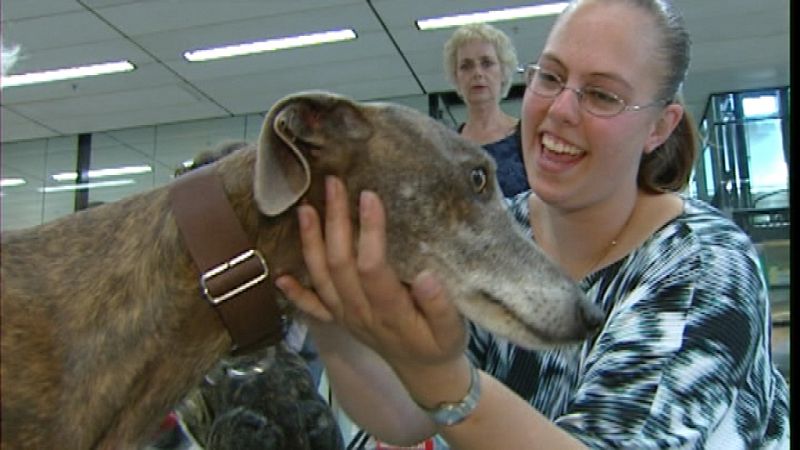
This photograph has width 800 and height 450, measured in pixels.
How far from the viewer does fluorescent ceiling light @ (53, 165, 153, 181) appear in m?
9.91

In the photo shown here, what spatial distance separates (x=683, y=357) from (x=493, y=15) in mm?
5439

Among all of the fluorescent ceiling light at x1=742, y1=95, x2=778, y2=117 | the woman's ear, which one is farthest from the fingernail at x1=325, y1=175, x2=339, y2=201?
the fluorescent ceiling light at x1=742, y1=95, x2=778, y2=117

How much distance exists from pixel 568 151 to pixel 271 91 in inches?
264

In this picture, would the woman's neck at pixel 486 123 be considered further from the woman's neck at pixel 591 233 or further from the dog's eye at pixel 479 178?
the dog's eye at pixel 479 178

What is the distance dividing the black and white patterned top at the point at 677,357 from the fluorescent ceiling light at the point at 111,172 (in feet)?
29.3

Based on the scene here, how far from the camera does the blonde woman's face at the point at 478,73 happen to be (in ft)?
10.3

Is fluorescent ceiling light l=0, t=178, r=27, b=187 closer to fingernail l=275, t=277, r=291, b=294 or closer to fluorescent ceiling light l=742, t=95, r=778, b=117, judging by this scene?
fluorescent ceiling light l=742, t=95, r=778, b=117

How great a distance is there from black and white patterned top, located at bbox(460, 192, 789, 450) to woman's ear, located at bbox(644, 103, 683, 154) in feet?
0.57

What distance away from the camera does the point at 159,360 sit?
1.22 meters

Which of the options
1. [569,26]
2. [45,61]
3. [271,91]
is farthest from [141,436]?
[271,91]

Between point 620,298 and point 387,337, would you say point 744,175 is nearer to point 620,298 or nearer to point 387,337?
point 620,298

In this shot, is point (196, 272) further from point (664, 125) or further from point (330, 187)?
point (664, 125)

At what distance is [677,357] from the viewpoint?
1.32 metres

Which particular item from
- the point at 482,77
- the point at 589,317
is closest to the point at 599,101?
the point at 589,317
